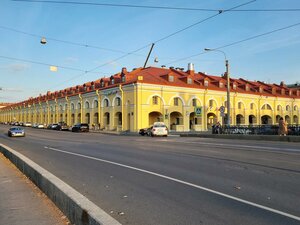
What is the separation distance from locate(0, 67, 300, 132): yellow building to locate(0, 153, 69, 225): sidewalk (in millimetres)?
31546

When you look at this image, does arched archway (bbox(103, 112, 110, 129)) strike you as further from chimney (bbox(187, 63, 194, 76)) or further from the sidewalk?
the sidewalk

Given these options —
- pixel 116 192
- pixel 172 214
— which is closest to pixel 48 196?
pixel 116 192

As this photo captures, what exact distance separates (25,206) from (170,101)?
147 feet

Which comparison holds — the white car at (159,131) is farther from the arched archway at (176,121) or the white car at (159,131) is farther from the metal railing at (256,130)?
the arched archway at (176,121)

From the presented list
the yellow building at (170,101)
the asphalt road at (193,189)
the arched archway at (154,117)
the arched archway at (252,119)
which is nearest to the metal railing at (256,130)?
the yellow building at (170,101)

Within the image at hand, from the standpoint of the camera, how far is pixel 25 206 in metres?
6.58

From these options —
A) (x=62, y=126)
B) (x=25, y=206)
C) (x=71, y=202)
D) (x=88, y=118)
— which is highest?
(x=88, y=118)

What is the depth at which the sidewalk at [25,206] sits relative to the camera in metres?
5.62

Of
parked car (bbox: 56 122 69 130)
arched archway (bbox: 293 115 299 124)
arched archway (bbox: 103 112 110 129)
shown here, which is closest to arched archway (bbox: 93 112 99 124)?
arched archway (bbox: 103 112 110 129)

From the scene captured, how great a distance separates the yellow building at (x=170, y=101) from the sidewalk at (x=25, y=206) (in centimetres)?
3155

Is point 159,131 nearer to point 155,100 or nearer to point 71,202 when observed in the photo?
point 155,100

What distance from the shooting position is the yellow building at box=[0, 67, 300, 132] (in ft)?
161

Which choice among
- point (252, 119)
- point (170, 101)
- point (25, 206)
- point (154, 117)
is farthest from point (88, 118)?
point (25, 206)

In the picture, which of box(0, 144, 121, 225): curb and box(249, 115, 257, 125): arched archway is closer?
box(0, 144, 121, 225): curb
